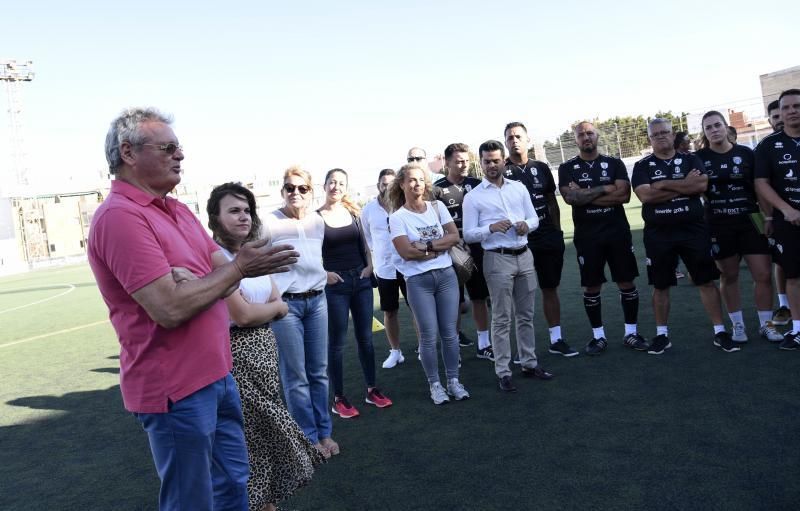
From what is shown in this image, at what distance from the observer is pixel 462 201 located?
6.20 metres

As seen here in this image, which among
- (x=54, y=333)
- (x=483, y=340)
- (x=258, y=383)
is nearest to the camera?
(x=258, y=383)

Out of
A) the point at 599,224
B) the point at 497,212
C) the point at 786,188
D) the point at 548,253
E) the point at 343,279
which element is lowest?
the point at 548,253

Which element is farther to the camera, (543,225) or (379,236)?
(543,225)

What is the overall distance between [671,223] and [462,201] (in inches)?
75.5

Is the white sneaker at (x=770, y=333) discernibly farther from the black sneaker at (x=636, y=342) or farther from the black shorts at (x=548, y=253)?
the black shorts at (x=548, y=253)

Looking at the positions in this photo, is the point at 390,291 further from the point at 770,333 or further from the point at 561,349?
the point at 770,333

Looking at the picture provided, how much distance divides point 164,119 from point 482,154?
3.66m

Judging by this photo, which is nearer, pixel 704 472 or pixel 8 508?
pixel 704 472

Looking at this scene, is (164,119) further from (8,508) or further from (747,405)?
(747,405)

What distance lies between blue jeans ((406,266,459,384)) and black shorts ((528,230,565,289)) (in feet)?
4.40

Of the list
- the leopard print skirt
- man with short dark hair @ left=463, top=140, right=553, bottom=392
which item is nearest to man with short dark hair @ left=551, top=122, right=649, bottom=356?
man with short dark hair @ left=463, top=140, right=553, bottom=392

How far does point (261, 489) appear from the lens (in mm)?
3389

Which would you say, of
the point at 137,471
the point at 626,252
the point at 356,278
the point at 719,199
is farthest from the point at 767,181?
the point at 137,471

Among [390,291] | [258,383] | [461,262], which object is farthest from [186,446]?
[390,291]
